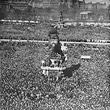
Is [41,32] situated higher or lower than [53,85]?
lower

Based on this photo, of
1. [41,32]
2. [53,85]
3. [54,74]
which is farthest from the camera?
[41,32]

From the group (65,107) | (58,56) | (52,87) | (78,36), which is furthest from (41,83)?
(78,36)

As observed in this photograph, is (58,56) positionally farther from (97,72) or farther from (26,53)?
(26,53)

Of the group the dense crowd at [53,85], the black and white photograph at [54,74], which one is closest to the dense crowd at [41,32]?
the black and white photograph at [54,74]

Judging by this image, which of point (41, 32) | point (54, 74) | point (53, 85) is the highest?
point (54, 74)

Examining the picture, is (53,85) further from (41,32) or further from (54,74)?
(41,32)

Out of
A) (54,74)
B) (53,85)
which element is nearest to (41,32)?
(54,74)

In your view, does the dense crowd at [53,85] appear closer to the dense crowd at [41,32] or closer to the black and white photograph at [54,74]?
the black and white photograph at [54,74]

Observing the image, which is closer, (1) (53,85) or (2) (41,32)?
(1) (53,85)
